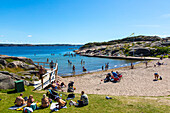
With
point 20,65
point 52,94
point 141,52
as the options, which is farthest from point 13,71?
point 141,52

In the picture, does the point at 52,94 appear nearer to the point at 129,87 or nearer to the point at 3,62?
the point at 3,62

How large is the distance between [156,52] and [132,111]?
64800mm

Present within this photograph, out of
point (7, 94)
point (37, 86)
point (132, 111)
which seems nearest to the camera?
point (132, 111)

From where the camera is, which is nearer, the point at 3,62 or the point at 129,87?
the point at 3,62

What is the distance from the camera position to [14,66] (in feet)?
56.0

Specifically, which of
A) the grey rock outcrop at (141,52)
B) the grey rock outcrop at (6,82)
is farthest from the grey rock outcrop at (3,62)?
the grey rock outcrop at (141,52)

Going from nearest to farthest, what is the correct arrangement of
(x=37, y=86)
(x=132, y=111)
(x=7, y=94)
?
(x=132, y=111) → (x=7, y=94) → (x=37, y=86)

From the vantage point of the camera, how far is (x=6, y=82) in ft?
41.0

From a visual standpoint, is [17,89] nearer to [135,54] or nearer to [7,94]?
[7,94]

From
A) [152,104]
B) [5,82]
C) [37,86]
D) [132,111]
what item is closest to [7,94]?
[5,82]

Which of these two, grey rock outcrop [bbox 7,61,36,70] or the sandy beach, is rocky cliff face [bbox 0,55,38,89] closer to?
grey rock outcrop [bbox 7,61,36,70]

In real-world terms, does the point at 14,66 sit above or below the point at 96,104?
above

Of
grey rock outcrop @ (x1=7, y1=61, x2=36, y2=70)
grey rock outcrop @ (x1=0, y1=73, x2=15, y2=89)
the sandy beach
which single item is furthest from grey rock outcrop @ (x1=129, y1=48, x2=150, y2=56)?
grey rock outcrop @ (x1=0, y1=73, x2=15, y2=89)

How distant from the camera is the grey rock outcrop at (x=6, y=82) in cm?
1228
